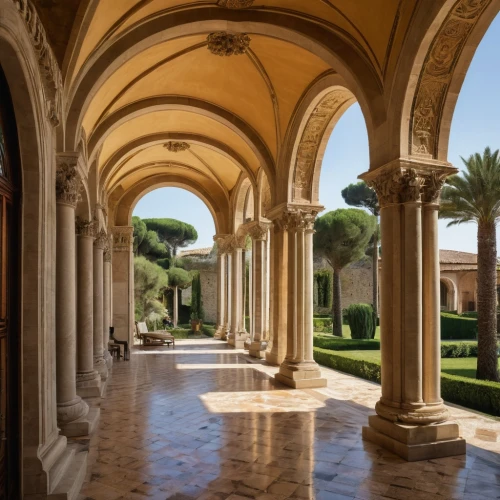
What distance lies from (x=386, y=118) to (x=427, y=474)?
14.3 ft

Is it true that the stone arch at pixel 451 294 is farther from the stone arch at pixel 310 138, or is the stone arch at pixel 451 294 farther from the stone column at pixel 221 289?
the stone arch at pixel 310 138

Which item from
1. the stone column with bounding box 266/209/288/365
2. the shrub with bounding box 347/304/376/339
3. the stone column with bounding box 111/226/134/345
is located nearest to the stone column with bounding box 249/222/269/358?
the stone column with bounding box 266/209/288/365

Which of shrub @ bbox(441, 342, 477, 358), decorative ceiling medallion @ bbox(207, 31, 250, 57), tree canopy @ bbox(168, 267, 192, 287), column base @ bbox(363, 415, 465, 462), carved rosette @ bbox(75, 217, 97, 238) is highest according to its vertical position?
decorative ceiling medallion @ bbox(207, 31, 250, 57)

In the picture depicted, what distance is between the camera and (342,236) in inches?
1169

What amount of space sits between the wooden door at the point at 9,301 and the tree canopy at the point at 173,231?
41.7 metres

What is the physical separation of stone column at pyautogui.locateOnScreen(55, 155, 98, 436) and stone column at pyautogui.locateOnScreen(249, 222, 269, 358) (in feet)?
27.8

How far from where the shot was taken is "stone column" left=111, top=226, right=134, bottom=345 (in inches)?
680

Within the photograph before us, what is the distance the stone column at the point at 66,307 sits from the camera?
605 cm

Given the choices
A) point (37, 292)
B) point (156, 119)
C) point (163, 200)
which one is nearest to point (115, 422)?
point (37, 292)

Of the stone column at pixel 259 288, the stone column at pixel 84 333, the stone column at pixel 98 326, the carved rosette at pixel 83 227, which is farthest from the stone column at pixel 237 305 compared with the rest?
the carved rosette at pixel 83 227

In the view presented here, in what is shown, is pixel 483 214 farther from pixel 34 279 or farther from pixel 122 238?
pixel 34 279

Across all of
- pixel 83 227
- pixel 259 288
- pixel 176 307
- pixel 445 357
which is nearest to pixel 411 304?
pixel 83 227

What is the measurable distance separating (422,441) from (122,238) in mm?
13974

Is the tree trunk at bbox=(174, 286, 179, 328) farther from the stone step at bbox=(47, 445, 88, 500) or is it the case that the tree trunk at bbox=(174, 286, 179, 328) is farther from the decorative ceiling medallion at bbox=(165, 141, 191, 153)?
the stone step at bbox=(47, 445, 88, 500)
